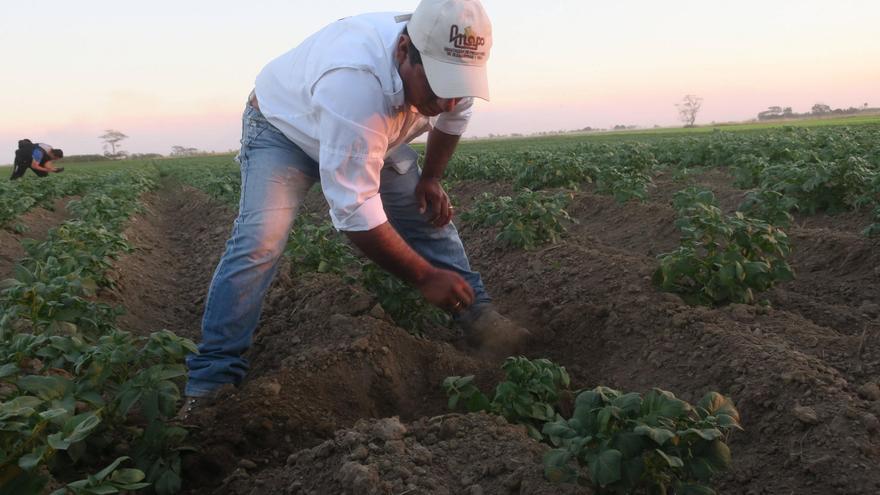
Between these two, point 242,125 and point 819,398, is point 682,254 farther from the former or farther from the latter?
point 242,125

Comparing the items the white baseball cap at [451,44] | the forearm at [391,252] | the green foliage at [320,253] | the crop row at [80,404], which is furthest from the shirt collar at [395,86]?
the green foliage at [320,253]

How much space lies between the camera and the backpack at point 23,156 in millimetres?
22453

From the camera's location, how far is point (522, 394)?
2.93m

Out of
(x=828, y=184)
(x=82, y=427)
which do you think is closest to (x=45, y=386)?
(x=82, y=427)

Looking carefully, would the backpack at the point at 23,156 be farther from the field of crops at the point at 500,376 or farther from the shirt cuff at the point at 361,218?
the shirt cuff at the point at 361,218

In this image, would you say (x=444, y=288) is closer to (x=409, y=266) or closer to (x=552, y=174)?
(x=409, y=266)

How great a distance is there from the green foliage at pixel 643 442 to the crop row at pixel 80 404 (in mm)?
1145

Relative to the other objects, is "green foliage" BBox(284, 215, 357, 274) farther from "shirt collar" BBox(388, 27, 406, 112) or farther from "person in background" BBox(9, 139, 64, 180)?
"person in background" BBox(9, 139, 64, 180)

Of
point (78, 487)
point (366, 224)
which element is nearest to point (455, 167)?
point (366, 224)

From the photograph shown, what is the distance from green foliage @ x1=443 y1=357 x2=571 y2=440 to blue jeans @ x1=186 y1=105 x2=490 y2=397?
103 cm

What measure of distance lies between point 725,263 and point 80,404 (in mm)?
3132

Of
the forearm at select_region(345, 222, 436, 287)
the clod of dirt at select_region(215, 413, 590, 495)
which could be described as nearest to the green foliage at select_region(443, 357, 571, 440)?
the clod of dirt at select_region(215, 413, 590, 495)

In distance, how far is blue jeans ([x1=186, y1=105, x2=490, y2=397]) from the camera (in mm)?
3348

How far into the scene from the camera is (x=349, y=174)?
2.83m
